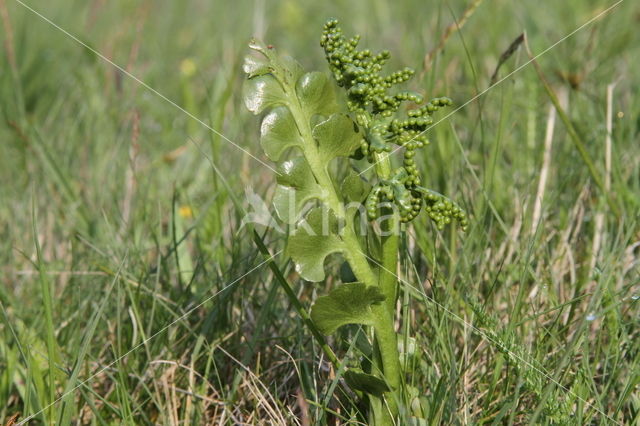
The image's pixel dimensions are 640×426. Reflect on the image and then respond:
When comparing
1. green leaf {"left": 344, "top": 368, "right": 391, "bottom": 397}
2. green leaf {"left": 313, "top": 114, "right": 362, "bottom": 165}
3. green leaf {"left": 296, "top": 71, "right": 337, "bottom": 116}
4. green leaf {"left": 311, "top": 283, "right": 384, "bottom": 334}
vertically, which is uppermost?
green leaf {"left": 296, "top": 71, "right": 337, "bottom": 116}

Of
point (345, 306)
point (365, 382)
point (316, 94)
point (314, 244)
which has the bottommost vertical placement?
point (365, 382)

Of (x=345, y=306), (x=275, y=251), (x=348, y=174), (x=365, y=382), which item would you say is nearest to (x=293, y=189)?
(x=348, y=174)

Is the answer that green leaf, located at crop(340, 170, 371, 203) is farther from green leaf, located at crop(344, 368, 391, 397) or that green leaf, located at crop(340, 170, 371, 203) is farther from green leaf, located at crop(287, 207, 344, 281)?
green leaf, located at crop(344, 368, 391, 397)

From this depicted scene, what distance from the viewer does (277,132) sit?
55.2 inches

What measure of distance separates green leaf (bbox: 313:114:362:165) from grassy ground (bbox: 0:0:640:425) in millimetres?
230

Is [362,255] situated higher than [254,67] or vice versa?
[254,67]

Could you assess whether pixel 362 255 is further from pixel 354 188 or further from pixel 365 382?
pixel 365 382

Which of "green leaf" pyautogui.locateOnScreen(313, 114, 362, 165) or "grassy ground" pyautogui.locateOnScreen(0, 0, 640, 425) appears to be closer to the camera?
"green leaf" pyautogui.locateOnScreen(313, 114, 362, 165)

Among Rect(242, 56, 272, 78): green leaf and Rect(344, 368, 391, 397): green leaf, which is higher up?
Rect(242, 56, 272, 78): green leaf

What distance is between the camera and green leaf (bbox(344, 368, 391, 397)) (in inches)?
57.0

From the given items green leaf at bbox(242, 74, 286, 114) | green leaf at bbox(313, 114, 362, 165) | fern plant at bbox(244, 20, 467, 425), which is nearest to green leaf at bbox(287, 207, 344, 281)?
fern plant at bbox(244, 20, 467, 425)

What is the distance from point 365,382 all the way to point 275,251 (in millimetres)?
794

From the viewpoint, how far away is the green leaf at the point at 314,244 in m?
1.39

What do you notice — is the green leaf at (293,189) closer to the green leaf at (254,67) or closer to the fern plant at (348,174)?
the fern plant at (348,174)
